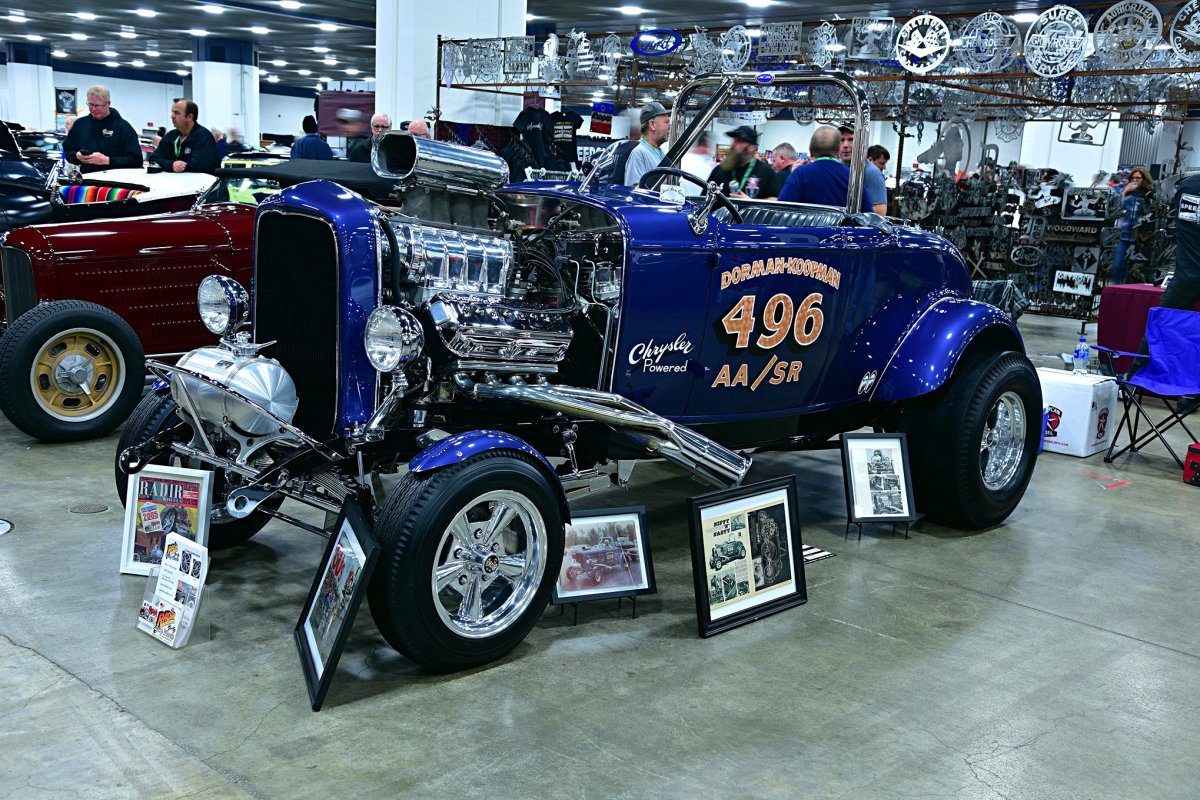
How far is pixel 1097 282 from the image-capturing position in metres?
13.4

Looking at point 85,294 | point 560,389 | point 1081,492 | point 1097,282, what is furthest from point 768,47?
point 560,389

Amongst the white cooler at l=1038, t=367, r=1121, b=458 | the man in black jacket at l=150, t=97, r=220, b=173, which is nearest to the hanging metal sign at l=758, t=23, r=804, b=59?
the white cooler at l=1038, t=367, r=1121, b=458

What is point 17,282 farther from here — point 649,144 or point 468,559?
point 468,559

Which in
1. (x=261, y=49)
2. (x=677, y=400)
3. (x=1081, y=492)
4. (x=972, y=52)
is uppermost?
(x=261, y=49)

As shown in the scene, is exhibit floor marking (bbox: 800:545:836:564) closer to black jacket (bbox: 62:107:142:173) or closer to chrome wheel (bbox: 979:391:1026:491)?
chrome wheel (bbox: 979:391:1026:491)

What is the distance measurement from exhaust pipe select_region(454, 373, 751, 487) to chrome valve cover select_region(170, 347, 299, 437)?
595 mm

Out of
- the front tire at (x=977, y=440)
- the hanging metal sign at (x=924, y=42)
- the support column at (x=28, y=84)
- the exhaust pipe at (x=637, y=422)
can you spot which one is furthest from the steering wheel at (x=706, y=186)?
the support column at (x=28, y=84)

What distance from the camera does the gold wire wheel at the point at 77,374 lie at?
5754 millimetres

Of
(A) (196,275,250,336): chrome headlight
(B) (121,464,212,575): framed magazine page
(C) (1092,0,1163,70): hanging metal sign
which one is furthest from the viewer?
(C) (1092,0,1163,70): hanging metal sign

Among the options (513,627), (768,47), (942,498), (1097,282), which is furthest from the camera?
(1097,282)

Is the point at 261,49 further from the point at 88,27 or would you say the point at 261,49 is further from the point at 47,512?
the point at 47,512

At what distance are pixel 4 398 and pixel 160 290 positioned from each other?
1.08m

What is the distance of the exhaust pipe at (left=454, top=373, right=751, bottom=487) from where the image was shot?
366 cm

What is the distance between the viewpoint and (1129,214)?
12844 millimetres
